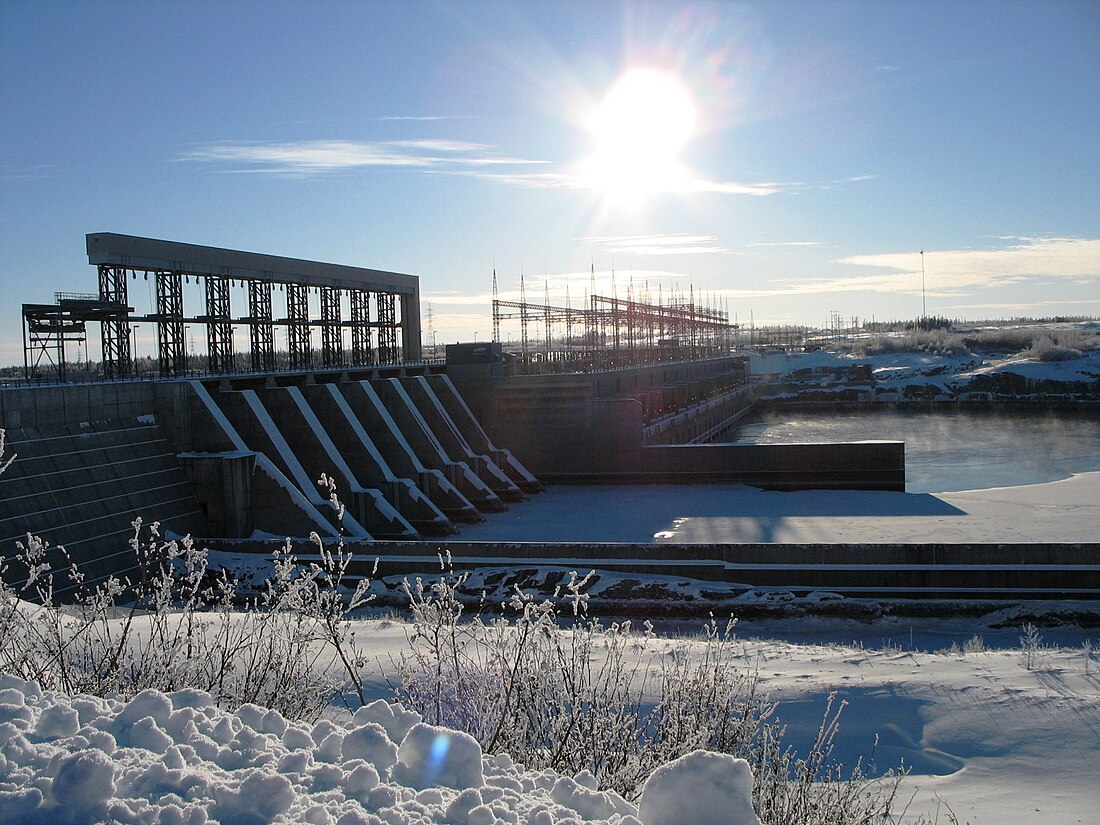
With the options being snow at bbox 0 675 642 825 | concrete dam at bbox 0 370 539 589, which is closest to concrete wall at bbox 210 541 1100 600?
concrete dam at bbox 0 370 539 589

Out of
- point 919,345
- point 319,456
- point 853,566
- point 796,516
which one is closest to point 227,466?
point 319,456

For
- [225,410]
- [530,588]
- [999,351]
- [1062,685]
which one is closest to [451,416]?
[225,410]

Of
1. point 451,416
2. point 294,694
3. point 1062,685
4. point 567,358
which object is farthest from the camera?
point 567,358

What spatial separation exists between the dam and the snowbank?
27.9ft

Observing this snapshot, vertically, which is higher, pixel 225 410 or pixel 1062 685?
pixel 225 410

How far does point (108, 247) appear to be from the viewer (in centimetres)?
1973

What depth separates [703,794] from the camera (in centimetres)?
313

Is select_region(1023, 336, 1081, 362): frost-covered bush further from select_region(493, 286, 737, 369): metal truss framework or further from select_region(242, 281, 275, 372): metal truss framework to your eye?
select_region(242, 281, 275, 372): metal truss framework

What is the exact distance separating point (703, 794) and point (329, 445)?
62.4ft

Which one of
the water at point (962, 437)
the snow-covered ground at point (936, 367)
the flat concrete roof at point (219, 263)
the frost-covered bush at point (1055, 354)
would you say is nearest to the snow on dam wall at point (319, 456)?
the flat concrete roof at point (219, 263)

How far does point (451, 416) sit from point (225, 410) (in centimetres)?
1049

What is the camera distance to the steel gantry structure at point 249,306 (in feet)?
66.0

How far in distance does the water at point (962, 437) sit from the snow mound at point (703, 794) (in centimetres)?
2707

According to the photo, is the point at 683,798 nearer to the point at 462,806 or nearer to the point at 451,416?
the point at 462,806
